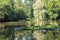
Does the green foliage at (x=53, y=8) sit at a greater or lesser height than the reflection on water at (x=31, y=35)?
greater

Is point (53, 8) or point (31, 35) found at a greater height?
point (53, 8)

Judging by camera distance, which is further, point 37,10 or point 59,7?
point 59,7

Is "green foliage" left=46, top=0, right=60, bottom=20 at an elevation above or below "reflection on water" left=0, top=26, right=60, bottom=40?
above

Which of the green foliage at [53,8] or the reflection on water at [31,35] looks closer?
the reflection on water at [31,35]

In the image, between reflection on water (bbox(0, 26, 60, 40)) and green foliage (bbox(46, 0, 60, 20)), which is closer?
reflection on water (bbox(0, 26, 60, 40))

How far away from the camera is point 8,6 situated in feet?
207

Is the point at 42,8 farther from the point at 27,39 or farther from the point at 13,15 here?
the point at 27,39

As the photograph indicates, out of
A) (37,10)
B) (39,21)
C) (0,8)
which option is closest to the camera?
(39,21)

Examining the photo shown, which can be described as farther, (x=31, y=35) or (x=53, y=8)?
(x=53, y=8)

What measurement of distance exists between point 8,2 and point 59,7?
51.3 ft

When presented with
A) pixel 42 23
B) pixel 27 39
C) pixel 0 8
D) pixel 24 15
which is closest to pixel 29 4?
pixel 24 15

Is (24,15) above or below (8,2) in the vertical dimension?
below

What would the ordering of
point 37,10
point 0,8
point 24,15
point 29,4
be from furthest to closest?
point 29,4 < point 24,15 < point 0,8 < point 37,10

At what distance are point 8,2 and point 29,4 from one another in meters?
24.2
